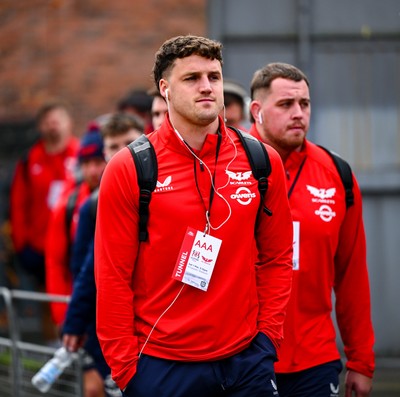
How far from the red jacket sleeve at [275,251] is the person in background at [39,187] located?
21.5 feet

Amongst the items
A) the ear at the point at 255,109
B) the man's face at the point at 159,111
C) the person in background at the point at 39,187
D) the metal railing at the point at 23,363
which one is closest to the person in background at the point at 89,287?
the metal railing at the point at 23,363

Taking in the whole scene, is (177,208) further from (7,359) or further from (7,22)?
(7,22)

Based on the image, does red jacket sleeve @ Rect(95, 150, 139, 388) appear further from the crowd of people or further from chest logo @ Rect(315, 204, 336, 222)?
chest logo @ Rect(315, 204, 336, 222)

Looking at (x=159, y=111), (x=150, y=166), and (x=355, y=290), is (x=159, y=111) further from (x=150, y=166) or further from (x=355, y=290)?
(x=150, y=166)

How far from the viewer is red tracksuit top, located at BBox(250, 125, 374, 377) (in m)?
6.09

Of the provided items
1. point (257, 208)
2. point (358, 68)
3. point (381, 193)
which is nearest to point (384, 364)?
→ point (381, 193)

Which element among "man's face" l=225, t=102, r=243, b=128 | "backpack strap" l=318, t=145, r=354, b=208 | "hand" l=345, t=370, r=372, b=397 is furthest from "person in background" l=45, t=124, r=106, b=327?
"hand" l=345, t=370, r=372, b=397

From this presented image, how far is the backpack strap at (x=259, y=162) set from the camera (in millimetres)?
5441

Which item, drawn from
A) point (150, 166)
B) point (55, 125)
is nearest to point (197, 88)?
point (150, 166)

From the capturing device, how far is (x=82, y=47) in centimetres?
1240

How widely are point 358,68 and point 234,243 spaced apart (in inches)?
267

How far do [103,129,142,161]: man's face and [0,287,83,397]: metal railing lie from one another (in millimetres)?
1094

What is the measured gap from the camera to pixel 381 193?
11.7m

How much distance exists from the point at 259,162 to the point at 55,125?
6643mm
